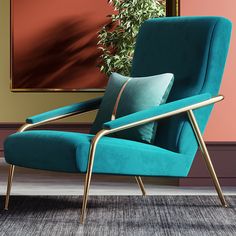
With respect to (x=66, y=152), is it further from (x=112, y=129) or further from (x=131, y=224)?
(x=131, y=224)

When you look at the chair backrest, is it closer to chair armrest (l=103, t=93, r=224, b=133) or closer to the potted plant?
chair armrest (l=103, t=93, r=224, b=133)

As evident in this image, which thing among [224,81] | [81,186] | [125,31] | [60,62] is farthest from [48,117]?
[60,62]

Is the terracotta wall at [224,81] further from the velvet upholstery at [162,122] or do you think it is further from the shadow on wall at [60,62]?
the shadow on wall at [60,62]

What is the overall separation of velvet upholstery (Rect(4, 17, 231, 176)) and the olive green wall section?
3.10 m

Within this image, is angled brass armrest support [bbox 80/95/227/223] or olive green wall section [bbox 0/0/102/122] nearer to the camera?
angled brass armrest support [bbox 80/95/227/223]

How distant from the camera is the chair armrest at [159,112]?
317cm

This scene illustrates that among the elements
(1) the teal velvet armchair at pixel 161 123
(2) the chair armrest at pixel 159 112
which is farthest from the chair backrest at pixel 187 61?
(2) the chair armrest at pixel 159 112

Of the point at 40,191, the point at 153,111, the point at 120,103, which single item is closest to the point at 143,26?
the point at 120,103

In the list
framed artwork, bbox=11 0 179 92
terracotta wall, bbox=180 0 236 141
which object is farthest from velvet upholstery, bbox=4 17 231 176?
framed artwork, bbox=11 0 179 92

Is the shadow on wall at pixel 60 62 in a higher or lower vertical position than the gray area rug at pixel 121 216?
lower

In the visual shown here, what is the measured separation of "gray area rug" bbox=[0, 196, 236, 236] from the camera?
3.02 m

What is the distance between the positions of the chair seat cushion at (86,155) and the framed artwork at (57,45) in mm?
3542

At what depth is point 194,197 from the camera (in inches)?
156

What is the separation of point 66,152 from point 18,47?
3990 mm
